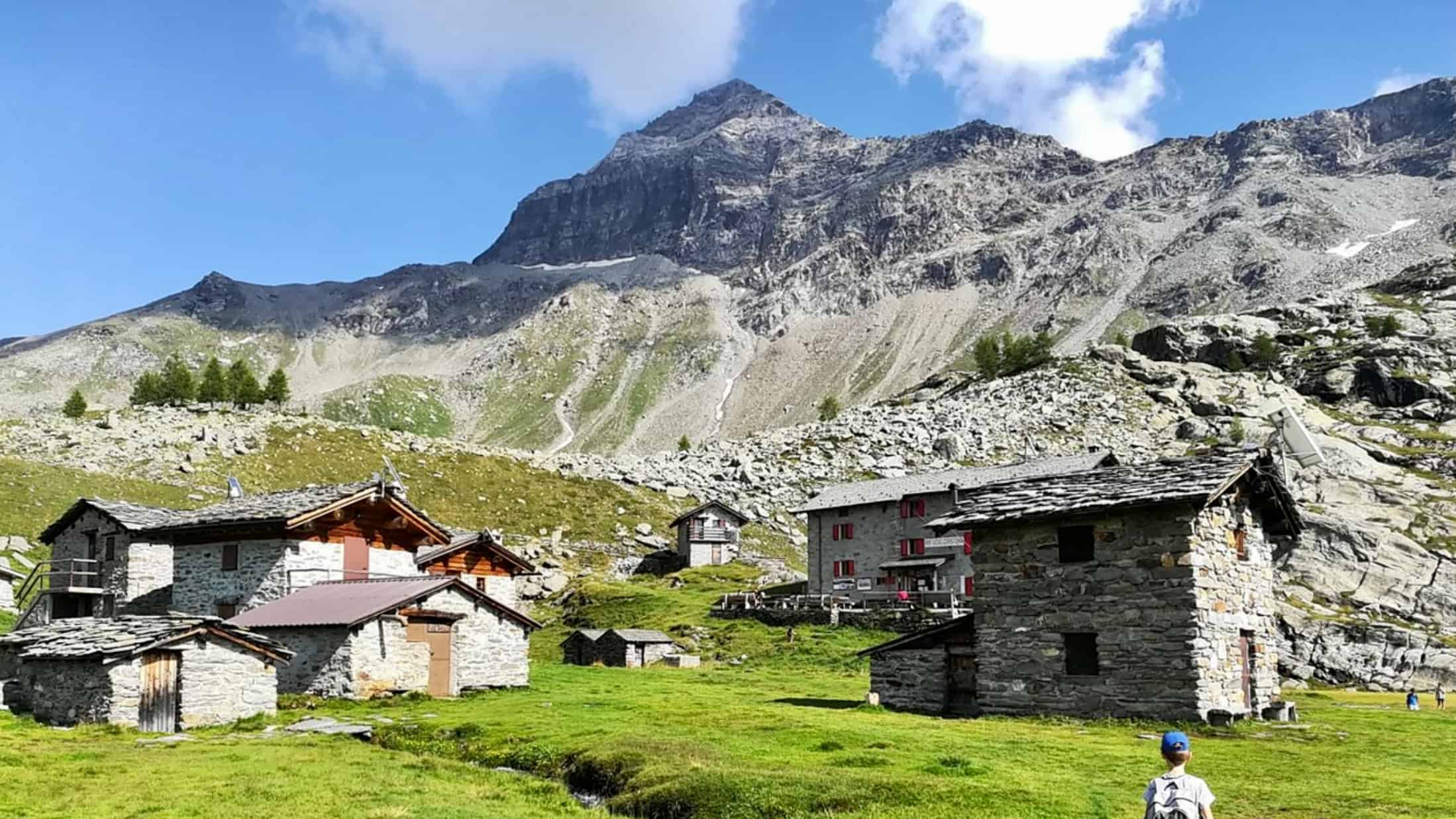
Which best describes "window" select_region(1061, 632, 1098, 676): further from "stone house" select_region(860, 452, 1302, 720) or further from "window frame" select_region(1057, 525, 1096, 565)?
"window frame" select_region(1057, 525, 1096, 565)

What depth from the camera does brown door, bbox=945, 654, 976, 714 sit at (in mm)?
33625

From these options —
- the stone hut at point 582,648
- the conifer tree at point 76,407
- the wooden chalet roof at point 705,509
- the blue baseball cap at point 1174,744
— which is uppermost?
the conifer tree at point 76,407

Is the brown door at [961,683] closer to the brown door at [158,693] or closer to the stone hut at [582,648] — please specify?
the brown door at [158,693]

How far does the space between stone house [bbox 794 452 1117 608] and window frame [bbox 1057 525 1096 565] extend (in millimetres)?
37442

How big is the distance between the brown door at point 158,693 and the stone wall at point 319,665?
6.14 meters

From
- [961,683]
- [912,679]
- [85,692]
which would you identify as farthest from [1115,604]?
[85,692]

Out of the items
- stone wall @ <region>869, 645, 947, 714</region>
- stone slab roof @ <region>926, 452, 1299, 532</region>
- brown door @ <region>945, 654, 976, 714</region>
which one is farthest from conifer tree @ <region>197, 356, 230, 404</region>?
brown door @ <region>945, 654, 976, 714</region>

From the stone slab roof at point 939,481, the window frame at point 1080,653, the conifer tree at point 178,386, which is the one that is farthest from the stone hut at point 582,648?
the conifer tree at point 178,386

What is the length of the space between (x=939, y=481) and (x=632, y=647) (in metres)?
30.1

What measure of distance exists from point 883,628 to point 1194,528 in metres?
31.7

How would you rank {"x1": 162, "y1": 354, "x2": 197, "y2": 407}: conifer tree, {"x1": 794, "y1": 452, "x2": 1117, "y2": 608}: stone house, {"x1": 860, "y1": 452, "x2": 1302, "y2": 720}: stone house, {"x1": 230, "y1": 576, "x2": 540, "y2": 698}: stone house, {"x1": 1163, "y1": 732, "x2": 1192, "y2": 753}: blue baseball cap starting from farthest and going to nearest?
{"x1": 162, "y1": 354, "x2": 197, "y2": 407}: conifer tree
{"x1": 794, "y1": 452, "x2": 1117, "y2": 608}: stone house
{"x1": 230, "y1": 576, "x2": 540, "y2": 698}: stone house
{"x1": 860, "y1": 452, "x2": 1302, "y2": 720}: stone house
{"x1": 1163, "y1": 732, "x2": 1192, "y2": 753}: blue baseball cap

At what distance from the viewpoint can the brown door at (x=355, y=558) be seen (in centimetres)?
4825

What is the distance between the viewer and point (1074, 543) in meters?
31.9

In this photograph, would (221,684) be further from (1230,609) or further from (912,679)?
(1230,609)
